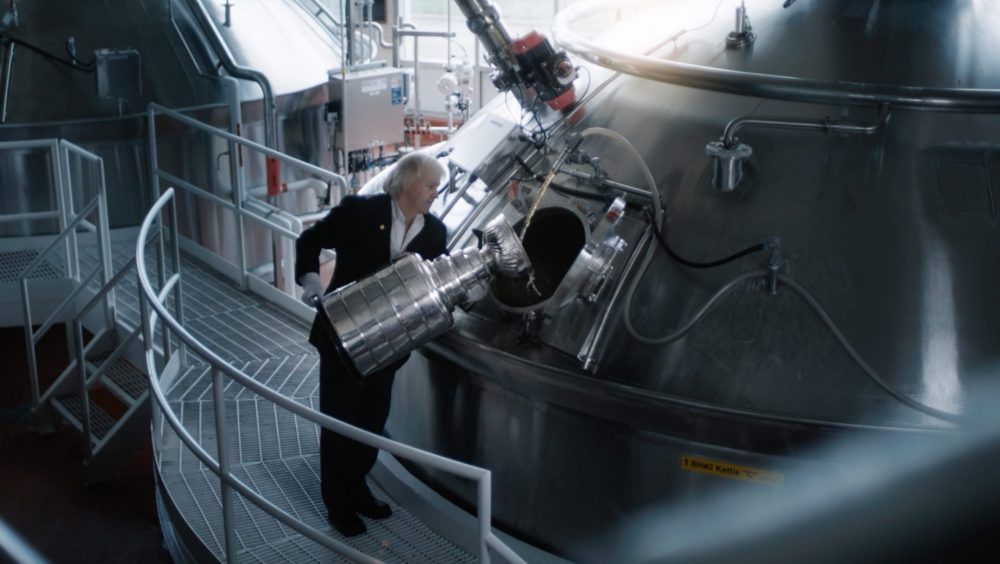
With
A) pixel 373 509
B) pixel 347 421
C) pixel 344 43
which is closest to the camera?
pixel 347 421

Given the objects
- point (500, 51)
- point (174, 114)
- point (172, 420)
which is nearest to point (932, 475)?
point (500, 51)

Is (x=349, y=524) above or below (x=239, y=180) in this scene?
below

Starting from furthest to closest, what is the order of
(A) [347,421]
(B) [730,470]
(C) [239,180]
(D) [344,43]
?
1. (D) [344,43]
2. (C) [239,180]
3. (A) [347,421]
4. (B) [730,470]

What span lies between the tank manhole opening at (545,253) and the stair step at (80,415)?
135 inches

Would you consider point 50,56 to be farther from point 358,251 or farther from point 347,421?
point 347,421

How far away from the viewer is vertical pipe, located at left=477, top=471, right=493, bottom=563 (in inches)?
124

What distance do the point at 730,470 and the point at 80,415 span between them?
4.61m

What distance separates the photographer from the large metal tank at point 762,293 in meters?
3.54

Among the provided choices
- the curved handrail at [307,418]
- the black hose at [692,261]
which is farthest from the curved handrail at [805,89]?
the curved handrail at [307,418]

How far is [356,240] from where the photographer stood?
13.8 ft

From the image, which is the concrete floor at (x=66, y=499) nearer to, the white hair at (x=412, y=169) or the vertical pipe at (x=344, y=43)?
the white hair at (x=412, y=169)

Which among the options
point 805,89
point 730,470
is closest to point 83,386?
point 730,470

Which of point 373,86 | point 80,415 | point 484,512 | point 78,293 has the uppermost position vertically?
point 373,86

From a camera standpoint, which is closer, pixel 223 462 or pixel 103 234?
pixel 223 462
